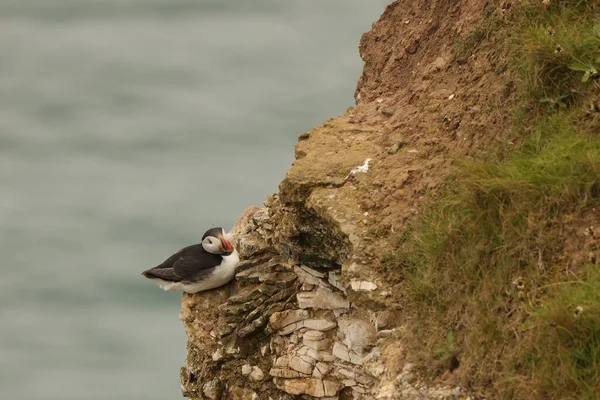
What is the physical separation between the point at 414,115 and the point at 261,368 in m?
2.85

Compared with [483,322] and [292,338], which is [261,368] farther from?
[483,322]

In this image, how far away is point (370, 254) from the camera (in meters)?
10.5

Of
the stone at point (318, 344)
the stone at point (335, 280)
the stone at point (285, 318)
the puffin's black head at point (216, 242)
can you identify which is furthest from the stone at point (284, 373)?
the puffin's black head at point (216, 242)

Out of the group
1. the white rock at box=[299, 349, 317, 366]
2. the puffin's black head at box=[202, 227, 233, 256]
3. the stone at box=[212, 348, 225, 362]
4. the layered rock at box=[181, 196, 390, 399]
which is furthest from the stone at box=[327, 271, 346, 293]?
the puffin's black head at box=[202, 227, 233, 256]

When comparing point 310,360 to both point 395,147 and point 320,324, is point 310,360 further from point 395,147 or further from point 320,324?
point 395,147

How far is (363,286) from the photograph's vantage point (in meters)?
10.3

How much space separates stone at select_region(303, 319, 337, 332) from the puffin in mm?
1652

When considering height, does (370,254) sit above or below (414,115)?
below

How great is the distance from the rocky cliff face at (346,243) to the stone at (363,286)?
0.01 m

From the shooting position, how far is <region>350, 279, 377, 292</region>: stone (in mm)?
10297

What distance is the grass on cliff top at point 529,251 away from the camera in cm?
873

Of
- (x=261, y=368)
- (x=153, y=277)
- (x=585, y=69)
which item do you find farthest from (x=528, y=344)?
(x=153, y=277)

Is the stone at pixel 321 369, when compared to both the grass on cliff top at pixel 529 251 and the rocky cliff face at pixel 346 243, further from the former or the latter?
the grass on cliff top at pixel 529 251

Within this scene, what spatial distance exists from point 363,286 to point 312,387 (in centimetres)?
121
